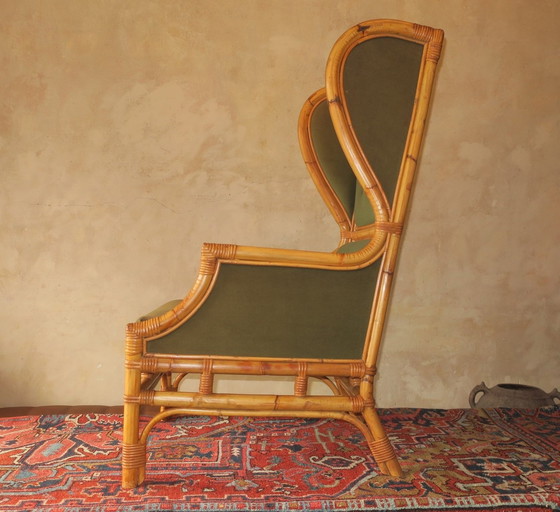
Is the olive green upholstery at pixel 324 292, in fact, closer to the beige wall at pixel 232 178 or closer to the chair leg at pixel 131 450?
the chair leg at pixel 131 450

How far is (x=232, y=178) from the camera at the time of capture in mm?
2939

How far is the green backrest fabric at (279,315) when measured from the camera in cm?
175

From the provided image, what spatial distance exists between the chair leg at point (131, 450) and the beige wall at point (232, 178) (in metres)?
1.21

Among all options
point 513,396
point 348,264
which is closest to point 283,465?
point 348,264

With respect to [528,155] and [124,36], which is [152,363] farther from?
[528,155]

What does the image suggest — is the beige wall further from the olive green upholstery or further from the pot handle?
the olive green upholstery

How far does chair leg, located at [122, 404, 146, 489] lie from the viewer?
1.72 m

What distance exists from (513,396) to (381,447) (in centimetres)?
120

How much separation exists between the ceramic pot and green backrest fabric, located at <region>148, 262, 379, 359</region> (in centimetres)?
129

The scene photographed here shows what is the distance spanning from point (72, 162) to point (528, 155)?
2.35m

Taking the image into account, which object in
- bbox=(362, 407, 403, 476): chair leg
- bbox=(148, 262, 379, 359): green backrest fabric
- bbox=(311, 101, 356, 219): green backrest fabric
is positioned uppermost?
bbox=(311, 101, 356, 219): green backrest fabric

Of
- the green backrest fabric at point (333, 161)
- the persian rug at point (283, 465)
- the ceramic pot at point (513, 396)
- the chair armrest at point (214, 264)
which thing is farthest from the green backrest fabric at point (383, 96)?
the ceramic pot at point (513, 396)

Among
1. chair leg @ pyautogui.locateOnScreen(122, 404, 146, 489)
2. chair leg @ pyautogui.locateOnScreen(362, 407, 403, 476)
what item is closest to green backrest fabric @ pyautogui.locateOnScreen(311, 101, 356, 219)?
chair leg @ pyautogui.locateOnScreen(362, 407, 403, 476)

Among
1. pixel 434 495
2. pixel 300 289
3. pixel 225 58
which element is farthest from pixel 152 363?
pixel 225 58
